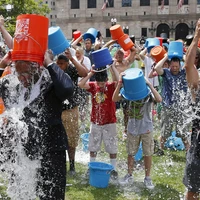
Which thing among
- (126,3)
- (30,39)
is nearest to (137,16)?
(126,3)

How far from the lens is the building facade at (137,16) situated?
2024 inches

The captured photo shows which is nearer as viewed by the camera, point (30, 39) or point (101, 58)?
point (30, 39)

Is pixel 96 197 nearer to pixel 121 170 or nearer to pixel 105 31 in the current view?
pixel 121 170

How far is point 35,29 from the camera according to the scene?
2.80 metres

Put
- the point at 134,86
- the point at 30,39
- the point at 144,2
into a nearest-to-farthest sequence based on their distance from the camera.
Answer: the point at 30,39, the point at 134,86, the point at 144,2

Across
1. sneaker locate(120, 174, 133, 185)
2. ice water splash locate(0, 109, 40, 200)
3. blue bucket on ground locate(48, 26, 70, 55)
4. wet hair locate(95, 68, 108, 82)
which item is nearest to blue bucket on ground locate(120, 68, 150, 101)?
wet hair locate(95, 68, 108, 82)

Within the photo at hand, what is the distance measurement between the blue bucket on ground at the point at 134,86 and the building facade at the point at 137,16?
155ft

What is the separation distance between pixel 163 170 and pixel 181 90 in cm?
131

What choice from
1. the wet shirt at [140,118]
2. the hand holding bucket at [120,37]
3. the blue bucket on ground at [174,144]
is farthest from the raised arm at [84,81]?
the blue bucket on ground at [174,144]

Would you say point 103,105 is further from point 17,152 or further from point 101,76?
point 17,152

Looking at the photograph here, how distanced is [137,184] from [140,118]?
36.9 inches

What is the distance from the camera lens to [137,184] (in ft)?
15.7

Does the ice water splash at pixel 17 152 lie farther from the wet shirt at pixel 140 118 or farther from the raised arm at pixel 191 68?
the wet shirt at pixel 140 118

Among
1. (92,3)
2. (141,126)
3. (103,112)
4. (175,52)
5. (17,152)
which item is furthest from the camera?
(92,3)
